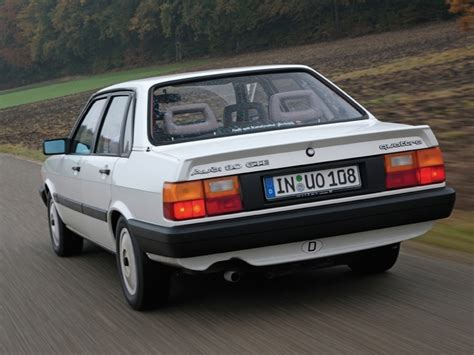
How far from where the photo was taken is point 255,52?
78625 millimetres

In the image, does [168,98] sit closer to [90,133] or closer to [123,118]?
[123,118]

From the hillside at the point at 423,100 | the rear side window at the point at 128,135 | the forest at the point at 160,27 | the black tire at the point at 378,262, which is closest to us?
the rear side window at the point at 128,135

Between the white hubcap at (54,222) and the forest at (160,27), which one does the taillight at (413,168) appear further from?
the forest at (160,27)

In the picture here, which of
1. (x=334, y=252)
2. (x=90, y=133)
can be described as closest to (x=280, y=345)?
(x=334, y=252)

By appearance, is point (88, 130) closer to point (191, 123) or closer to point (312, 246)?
point (191, 123)

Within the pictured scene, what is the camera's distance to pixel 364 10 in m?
75.9

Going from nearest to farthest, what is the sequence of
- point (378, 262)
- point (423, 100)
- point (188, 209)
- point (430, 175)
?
point (188, 209) → point (430, 175) → point (378, 262) → point (423, 100)

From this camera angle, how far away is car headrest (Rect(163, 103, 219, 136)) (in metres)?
5.45

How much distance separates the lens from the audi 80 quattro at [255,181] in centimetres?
470

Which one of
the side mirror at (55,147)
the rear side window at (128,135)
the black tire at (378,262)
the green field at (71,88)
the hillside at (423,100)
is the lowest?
the green field at (71,88)

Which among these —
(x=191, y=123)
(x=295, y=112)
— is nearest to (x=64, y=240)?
(x=191, y=123)

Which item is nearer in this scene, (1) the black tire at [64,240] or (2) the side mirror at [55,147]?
(2) the side mirror at [55,147]

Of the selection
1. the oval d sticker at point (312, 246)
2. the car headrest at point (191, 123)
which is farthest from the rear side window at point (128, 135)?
the oval d sticker at point (312, 246)

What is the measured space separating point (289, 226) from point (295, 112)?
1.20 meters
